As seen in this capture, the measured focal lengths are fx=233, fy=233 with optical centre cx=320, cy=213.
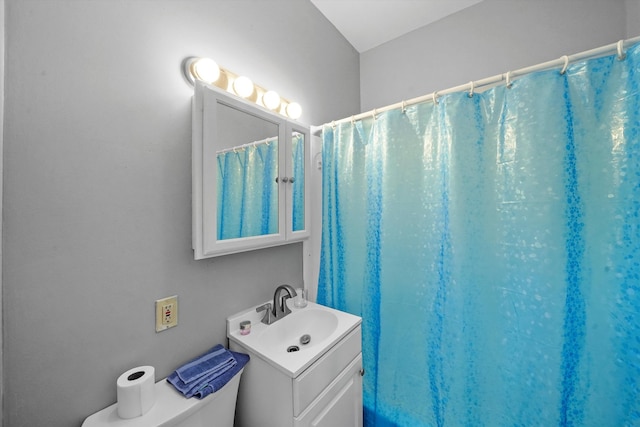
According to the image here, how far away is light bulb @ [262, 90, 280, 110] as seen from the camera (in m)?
1.20

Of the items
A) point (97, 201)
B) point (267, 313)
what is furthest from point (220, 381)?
point (97, 201)

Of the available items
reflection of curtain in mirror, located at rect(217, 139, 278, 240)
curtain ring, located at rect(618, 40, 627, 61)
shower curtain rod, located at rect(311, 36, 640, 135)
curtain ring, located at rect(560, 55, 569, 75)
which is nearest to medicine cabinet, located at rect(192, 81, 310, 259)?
reflection of curtain in mirror, located at rect(217, 139, 278, 240)

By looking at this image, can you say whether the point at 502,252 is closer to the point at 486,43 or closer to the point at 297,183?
the point at 297,183

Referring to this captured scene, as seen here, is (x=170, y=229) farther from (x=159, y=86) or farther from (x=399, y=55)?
(x=399, y=55)

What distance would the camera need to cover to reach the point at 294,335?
48.0 inches

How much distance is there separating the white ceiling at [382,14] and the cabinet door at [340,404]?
219 centimetres

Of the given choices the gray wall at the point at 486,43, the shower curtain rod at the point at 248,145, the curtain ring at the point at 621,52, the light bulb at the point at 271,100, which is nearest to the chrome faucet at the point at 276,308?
the shower curtain rod at the point at 248,145

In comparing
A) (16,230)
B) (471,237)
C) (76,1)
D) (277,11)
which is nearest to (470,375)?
(471,237)

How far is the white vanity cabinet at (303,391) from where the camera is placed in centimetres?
85

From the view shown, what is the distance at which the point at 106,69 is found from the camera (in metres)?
0.74

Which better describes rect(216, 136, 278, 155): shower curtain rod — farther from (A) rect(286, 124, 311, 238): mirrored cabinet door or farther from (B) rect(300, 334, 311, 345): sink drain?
(B) rect(300, 334, 311, 345): sink drain

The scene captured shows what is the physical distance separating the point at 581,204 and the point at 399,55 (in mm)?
1613

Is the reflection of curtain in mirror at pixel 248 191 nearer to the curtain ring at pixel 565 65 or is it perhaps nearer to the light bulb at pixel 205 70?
the light bulb at pixel 205 70

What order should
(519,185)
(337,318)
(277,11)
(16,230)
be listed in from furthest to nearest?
(277,11) < (337,318) < (519,185) < (16,230)
